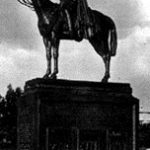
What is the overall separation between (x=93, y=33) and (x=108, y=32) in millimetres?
611

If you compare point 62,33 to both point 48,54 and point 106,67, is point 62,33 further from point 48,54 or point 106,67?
point 106,67

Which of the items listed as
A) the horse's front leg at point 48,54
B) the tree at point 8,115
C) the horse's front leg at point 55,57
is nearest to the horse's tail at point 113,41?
the horse's front leg at point 55,57

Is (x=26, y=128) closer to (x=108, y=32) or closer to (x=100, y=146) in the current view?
(x=100, y=146)

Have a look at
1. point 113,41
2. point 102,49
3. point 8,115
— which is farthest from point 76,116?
point 8,115

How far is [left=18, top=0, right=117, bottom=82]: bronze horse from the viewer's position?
70.9 feet

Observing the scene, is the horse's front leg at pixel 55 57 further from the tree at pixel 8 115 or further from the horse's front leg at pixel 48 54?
the tree at pixel 8 115

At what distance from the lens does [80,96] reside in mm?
21266

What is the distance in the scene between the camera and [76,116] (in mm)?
21203

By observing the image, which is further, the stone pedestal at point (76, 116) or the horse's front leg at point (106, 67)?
the horse's front leg at point (106, 67)

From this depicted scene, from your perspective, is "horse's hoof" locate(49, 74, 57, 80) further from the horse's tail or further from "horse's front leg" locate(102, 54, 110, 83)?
the horse's tail

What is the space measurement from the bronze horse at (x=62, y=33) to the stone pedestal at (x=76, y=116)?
1.99ft

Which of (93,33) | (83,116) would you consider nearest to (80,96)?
(83,116)

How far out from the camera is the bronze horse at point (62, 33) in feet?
70.9

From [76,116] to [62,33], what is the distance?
2.35 metres
